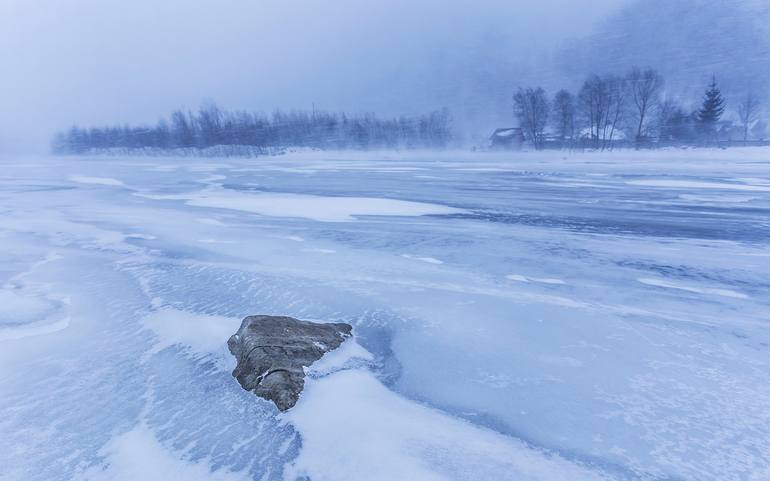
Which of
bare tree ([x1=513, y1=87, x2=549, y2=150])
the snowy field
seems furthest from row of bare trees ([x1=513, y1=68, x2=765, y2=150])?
the snowy field

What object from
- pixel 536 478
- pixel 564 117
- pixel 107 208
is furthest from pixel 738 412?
pixel 564 117

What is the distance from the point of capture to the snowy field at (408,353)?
9.80ft

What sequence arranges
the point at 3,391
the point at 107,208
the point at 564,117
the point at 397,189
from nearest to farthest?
the point at 3,391 < the point at 107,208 < the point at 397,189 < the point at 564,117

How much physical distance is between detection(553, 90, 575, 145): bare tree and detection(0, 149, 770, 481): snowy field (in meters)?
45.1

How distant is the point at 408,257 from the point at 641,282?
11.5 ft

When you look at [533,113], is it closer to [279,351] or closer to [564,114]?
[564,114]

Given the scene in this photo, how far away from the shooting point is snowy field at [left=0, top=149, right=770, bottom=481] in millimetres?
2988

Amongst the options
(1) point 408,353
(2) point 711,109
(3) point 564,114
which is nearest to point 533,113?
(3) point 564,114

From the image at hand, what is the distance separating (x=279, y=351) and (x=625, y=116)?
56.7 m

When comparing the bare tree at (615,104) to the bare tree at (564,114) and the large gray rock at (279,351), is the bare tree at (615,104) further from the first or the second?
the large gray rock at (279,351)

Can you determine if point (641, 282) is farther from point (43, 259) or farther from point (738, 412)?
point (43, 259)

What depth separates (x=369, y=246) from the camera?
851cm

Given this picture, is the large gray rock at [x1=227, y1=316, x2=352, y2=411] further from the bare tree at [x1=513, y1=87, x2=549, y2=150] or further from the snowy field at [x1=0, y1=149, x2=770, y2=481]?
the bare tree at [x1=513, y1=87, x2=549, y2=150]

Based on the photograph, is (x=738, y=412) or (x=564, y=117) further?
(x=564, y=117)
